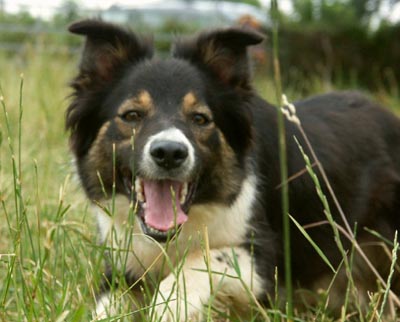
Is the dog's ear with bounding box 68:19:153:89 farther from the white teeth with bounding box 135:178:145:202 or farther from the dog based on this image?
the white teeth with bounding box 135:178:145:202

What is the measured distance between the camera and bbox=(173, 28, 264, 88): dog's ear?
4.30 m

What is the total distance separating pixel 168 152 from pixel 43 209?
1.27 meters

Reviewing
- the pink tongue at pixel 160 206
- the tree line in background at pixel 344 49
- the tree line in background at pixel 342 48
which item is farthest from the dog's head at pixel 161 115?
the tree line in background at pixel 344 49

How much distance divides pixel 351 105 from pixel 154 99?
143cm

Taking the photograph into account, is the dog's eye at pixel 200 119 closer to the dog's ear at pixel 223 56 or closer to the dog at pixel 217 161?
the dog at pixel 217 161

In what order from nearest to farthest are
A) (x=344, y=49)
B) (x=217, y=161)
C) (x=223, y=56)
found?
(x=217, y=161)
(x=223, y=56)
(x=344, y=49)

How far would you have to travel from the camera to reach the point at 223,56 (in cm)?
430

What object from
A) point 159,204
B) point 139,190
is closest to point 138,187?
point 139,190

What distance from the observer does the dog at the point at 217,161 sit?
3.85 metres

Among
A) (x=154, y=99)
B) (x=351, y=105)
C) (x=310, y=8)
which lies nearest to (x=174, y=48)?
(x=154, y=99)

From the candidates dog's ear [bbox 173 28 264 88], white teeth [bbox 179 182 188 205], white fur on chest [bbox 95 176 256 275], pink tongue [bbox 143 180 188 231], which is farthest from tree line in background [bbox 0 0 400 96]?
pink tongue [bbox 143 180 188 231]

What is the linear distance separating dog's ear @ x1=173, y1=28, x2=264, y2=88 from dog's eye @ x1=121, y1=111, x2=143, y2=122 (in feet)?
1.74

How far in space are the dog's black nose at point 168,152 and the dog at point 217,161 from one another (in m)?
0.01

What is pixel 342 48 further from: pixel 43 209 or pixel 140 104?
pixel 140 104
